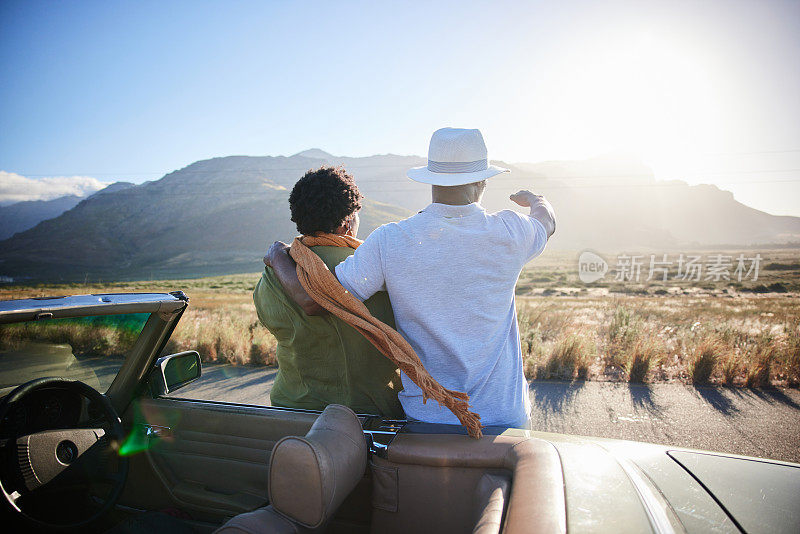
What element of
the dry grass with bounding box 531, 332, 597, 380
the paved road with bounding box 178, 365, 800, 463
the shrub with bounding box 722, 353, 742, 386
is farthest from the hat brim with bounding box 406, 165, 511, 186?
the shrub with bounding box 722, 353, 742, 386

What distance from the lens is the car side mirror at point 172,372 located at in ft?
8.86

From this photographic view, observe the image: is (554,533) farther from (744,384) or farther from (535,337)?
(535,337)

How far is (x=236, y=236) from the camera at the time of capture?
14175 cm

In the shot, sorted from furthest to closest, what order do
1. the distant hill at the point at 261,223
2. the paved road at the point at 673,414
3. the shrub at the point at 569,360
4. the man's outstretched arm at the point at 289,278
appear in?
the distant hill at the point at 261,223
the shrub at the point at 569,360
the paved road at the point at 673,414
the man's outstretched arm at the point at 289,278

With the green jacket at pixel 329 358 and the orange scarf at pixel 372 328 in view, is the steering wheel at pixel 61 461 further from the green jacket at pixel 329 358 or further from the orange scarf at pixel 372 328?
the orange scarf at pixel 372 328

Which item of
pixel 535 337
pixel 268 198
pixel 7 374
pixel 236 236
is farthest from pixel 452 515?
pixel 268 198

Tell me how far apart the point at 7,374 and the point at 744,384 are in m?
7.75

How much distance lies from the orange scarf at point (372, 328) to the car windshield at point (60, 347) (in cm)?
92

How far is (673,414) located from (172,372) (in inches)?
208

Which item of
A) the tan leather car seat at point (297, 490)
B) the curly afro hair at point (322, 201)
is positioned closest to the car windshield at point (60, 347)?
the curly afro hair at point (322, 201)

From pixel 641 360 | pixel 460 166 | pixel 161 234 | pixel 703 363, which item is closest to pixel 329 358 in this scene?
pixel 460 166

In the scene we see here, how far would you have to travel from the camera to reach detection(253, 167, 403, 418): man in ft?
7.93

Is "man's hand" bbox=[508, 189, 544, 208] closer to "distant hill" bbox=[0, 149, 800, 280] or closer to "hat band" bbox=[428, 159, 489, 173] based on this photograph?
"hat band" bbox=[428, 159, 489, 173]

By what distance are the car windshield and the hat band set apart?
168 centimetres
